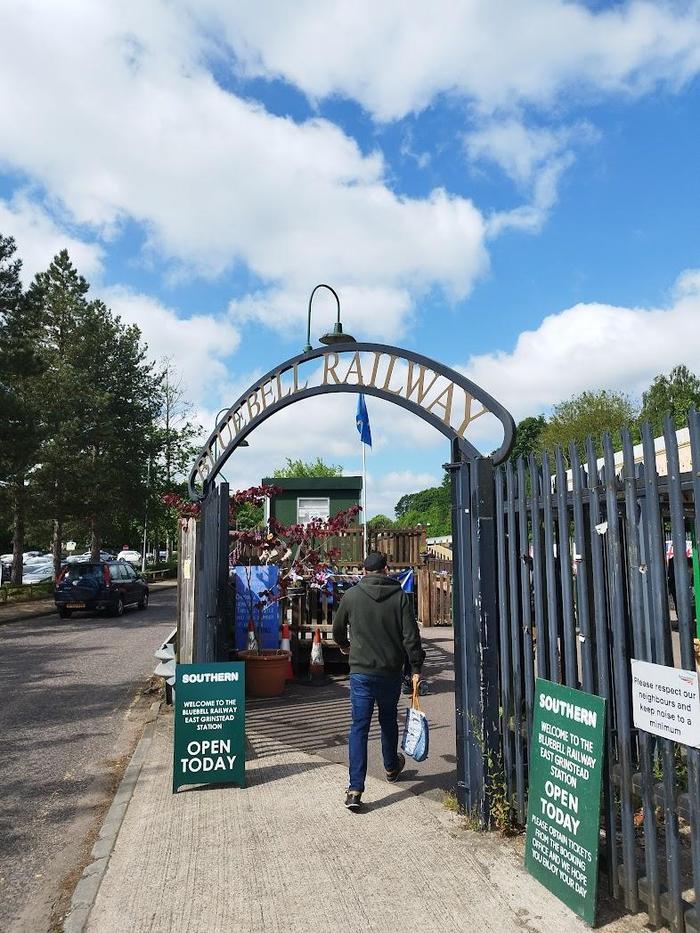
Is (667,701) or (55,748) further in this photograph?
(55,748)

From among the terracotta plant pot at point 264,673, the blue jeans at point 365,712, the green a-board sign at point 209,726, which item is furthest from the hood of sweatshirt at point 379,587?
the terracotta plant pot at point 264,673

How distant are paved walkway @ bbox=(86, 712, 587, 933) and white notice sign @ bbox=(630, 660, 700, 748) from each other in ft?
3.50

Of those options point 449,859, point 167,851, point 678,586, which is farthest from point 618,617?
point 167,851

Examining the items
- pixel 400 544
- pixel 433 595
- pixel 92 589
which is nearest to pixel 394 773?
pixel 433 595

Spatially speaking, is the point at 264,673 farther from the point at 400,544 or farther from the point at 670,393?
the point at 670,393

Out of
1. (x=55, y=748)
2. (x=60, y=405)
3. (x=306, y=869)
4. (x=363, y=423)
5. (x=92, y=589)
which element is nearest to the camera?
(x=306, y=869)

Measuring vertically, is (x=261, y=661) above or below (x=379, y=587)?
below

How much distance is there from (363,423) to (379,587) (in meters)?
8.61

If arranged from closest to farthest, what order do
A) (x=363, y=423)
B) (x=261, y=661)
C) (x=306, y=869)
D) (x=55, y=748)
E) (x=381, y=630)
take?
(x=306, y=869) → (x=381, y=630) → (x=55, y=748) → (x=261, y=661) → (x=363, y=423)

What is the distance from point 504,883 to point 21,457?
19.5 m

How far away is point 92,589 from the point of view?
19.9 m

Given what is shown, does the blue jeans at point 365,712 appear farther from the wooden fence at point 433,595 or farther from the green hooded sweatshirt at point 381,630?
the wooden fence at point 433,595

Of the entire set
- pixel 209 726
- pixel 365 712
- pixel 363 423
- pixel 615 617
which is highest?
pixel 363 423

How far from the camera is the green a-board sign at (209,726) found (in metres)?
5.39
